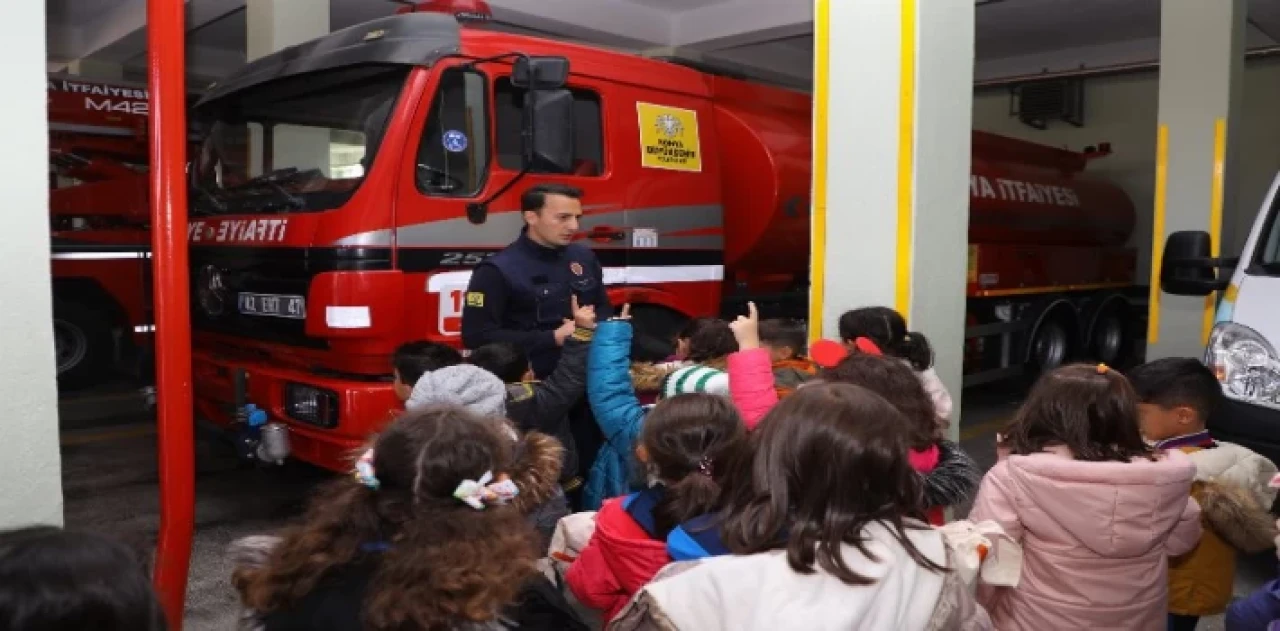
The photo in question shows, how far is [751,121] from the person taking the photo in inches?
260

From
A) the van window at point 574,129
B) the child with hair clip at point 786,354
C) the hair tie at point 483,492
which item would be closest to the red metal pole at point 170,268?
the hair tie at point 483,492

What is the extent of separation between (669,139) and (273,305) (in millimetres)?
2326

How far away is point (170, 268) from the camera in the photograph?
2.53m

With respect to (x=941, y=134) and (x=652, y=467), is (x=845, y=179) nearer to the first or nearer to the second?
(x=941, y=134)

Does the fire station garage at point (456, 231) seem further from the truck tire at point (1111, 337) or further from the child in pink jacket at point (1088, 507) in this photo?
the truck tire at point (1111, 337)

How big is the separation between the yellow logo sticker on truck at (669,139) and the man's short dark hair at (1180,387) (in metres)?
3.12

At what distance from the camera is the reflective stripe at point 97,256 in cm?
848

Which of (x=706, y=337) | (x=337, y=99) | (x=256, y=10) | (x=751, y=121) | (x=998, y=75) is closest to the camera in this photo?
(x=706, y=337)

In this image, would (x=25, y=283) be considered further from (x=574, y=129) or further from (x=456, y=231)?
(x=574, y=129)

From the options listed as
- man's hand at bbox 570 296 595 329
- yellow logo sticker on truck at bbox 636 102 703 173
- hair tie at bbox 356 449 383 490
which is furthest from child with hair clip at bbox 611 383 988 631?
yellow logo sticker on truck at bbox 636 102 703 173

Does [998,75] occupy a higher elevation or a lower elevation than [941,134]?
higher

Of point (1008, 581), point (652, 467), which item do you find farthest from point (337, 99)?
point (1008, 581)

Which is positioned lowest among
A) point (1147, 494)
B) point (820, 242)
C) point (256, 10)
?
point (1147, 494)

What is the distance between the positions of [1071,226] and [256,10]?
7.27 meters
